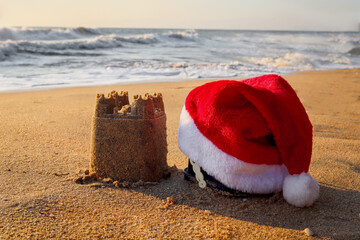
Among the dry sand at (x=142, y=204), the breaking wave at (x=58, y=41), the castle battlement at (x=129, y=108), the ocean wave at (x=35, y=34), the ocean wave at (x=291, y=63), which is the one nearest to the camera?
the dry sand at (x=142, y=204)

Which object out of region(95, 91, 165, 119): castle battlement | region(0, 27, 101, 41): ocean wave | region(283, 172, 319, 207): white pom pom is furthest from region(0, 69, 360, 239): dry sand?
region(0, 27, 101, 41): ocean wave

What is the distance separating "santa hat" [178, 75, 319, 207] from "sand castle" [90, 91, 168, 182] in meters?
0.27

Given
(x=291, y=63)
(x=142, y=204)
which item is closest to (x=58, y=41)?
(x=291, y=63)

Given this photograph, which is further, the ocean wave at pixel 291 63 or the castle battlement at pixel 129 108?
the ocean wave at pixel 291 63

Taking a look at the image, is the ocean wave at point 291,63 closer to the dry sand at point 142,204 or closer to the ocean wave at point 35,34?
the dry sand at point 142,204

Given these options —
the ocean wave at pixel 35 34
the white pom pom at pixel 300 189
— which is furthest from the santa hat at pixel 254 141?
the ocean wave at pixel 35 34

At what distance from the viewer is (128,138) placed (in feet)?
7.05

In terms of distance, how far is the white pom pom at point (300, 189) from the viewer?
1.99 metres

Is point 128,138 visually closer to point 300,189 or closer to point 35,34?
point 300,189

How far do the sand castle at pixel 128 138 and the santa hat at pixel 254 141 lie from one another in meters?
0.27

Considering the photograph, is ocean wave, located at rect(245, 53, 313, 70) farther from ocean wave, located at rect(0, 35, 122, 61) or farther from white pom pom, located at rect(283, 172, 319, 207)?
white pom pom, located at rect(283, 172, 319, 207)

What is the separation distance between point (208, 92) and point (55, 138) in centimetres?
190

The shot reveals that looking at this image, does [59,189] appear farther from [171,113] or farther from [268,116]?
[171,113]

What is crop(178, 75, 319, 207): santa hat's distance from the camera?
1.97 metres
